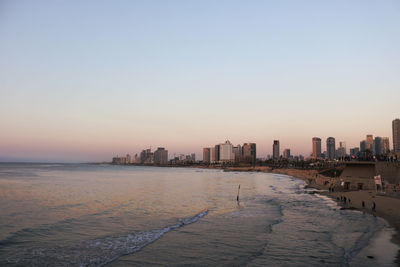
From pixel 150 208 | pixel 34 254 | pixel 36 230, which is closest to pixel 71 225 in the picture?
pixel 36 230

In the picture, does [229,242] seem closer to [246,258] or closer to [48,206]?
[246,258]

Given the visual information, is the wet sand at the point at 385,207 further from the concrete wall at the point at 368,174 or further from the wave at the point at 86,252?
the wave at the point at 86,252

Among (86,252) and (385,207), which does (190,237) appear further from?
(385,207)

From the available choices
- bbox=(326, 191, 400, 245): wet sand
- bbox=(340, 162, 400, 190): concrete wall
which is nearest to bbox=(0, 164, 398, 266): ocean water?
bbox=(326, 191, 400, 245): wet sand

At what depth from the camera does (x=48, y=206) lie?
42.6m

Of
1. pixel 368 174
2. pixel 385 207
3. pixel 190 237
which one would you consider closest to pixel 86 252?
pixel 190 237

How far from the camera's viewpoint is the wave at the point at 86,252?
1898cm

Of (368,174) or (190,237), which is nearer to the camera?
(190,237)

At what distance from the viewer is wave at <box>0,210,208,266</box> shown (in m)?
19.0

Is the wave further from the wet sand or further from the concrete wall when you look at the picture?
the concrete wall

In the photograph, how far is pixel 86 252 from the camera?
21.0 meters

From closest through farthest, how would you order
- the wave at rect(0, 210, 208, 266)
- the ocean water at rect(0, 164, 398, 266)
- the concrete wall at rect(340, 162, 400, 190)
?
1. the wave at rect(0, 210, 208, 266)
2. the ocean water at rect(0, 164, 398, 266)
3. the concrete wall at rect(340, 162, 400, 190)

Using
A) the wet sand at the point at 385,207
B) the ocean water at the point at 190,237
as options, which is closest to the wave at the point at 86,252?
the ocean water at the point at 190,237

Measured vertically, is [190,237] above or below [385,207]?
below
